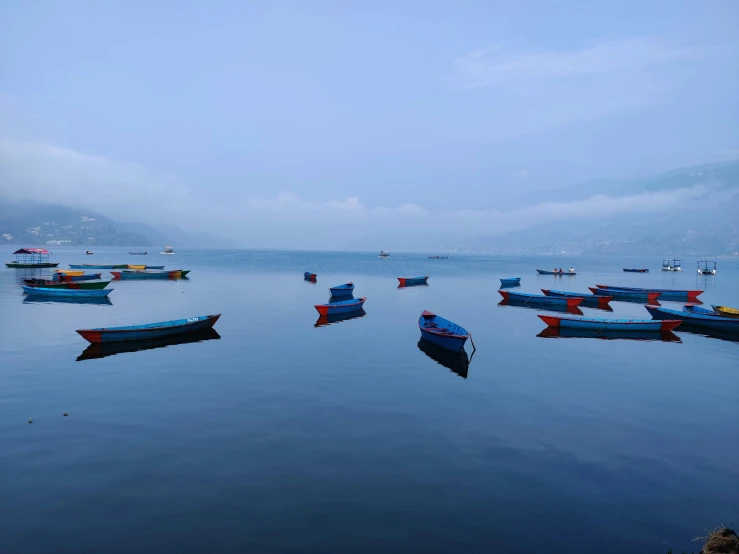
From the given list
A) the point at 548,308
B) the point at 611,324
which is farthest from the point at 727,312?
the point at 548,308

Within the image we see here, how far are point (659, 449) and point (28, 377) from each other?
1118 inches

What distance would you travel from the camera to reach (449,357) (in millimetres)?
28797

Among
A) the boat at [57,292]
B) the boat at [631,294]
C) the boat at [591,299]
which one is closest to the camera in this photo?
the boat at [57,292]

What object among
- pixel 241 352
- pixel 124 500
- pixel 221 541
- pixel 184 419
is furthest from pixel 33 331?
pixel 221 541

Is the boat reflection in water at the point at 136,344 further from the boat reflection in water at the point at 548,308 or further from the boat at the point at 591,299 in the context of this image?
the boat at the point at 591,299

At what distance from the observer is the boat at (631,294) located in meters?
65.6

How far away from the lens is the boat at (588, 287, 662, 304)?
215 feet

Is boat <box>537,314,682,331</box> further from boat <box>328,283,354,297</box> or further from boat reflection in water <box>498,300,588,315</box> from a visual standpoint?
boat <box>328,283,354,297</box>

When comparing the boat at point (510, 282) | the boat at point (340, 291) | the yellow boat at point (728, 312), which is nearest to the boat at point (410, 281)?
the boat at point (510, 282)

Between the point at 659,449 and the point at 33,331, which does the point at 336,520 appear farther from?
the point at 33,331

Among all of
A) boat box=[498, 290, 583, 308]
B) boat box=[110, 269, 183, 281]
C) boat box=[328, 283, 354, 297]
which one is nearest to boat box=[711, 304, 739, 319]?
boat box=[498, 290, 583, 308]

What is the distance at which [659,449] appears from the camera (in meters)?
15.6

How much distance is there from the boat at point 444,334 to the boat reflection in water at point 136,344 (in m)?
15.4

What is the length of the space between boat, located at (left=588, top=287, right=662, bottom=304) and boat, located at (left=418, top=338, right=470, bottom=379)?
45.4 m
